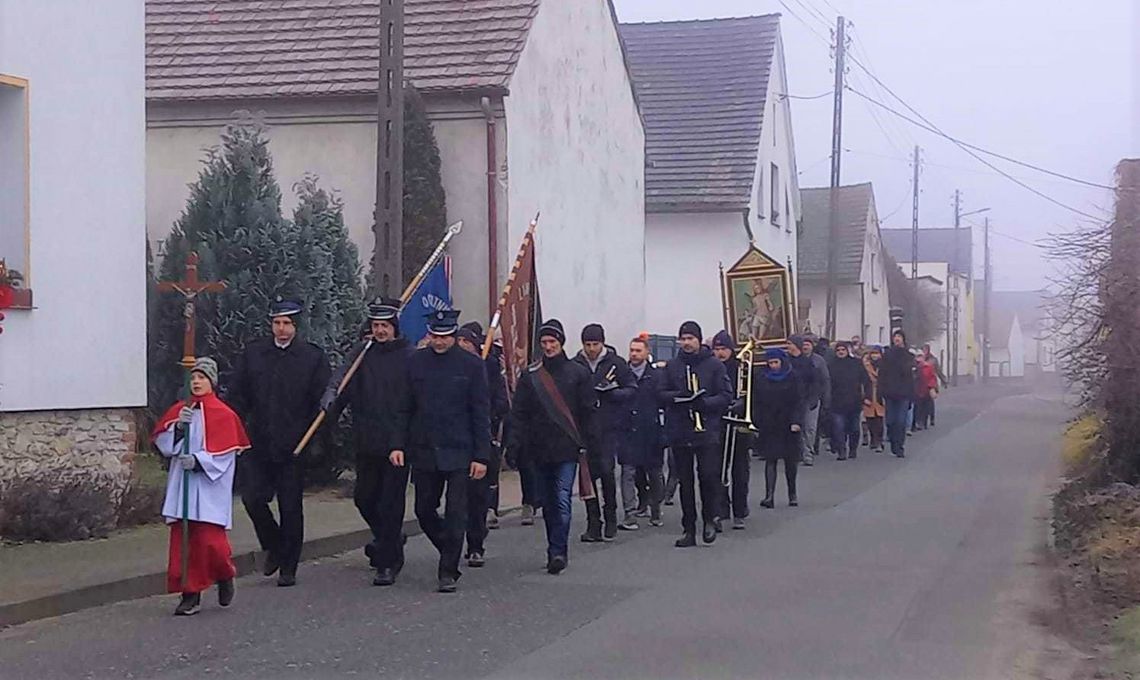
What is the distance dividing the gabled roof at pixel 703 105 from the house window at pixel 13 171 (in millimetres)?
22693

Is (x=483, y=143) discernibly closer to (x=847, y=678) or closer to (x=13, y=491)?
(x=13, y=491)

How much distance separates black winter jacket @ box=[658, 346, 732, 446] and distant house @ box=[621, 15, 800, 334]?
21.4m

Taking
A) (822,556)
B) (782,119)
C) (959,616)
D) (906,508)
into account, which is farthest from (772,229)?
(959,616)

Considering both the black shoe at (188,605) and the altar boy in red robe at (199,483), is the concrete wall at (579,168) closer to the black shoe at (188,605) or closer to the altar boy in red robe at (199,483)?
the altar boy in red robe at (199,483)

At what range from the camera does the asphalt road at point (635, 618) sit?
827cm

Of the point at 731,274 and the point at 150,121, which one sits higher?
the point at 150,121

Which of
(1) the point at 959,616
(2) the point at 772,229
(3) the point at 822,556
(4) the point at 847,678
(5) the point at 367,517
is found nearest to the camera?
(4) the point at 847,678

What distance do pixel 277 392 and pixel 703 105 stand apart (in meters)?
27.9

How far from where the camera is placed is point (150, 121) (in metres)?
22.5

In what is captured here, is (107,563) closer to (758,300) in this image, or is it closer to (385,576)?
(385,576)

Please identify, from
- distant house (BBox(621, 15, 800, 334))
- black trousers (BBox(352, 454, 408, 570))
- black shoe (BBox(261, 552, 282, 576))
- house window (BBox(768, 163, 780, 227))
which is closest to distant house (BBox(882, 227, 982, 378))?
house window (BBox(768, 163, 780, 227))

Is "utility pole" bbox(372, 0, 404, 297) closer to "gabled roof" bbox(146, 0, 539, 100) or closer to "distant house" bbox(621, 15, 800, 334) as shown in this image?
"gabled roof" bbox(146, 0, 539, 100)

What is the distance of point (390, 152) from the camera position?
49.9 feet

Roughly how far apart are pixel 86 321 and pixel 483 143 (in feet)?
29.8
